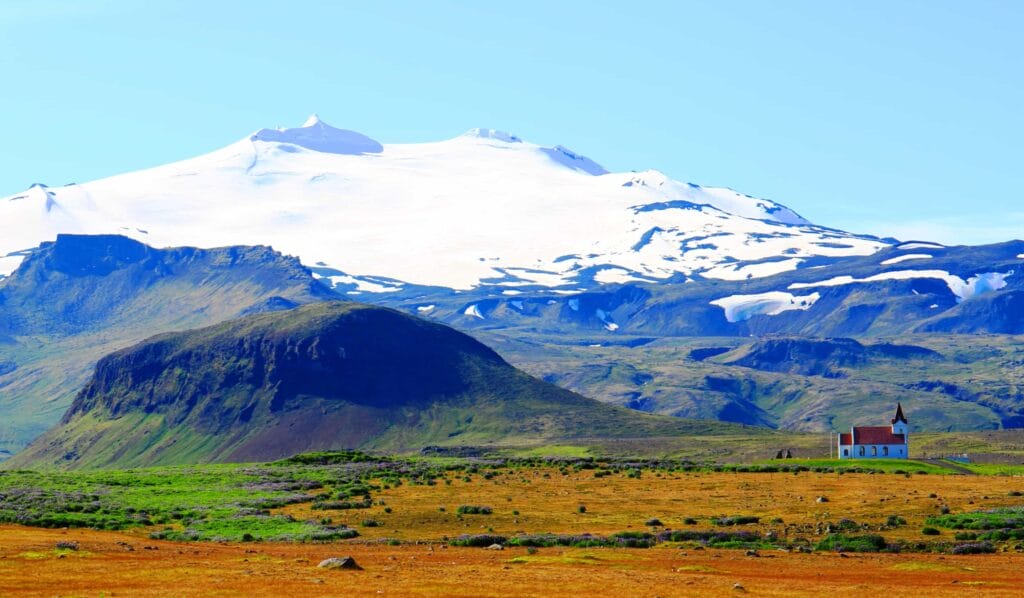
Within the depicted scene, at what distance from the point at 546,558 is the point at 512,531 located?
61.4 feet

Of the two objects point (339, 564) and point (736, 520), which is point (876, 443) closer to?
point (736, 520)

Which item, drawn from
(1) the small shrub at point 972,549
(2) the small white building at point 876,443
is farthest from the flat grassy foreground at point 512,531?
(2) the small white building at point 876,443

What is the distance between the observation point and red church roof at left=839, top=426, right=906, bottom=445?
6791 inches

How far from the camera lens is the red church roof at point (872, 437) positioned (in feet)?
566

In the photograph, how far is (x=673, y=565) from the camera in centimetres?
6644

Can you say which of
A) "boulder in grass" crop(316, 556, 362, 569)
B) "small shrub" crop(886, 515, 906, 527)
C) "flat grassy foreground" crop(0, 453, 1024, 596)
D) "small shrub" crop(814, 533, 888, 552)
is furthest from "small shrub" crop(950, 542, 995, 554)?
"boulder in grass" crop(316, 556, 362, 569)

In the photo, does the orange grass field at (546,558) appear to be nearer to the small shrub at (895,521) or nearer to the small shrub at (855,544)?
the small shrub at (895,521)

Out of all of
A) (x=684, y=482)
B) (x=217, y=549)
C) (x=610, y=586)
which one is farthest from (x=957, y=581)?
(x=684, y=482)

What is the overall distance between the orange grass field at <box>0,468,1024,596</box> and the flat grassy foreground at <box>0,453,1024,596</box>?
0.54 ft

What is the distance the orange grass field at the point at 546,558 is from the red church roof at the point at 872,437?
58.6 m

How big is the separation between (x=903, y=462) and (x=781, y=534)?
7341cm

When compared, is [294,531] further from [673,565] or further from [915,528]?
[915,528]

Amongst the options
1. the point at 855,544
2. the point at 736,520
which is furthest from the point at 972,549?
the point at 736,520

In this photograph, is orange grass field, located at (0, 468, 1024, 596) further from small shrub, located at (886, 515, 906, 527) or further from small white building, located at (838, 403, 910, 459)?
small white building, located at (838, 403, 910, 459)
